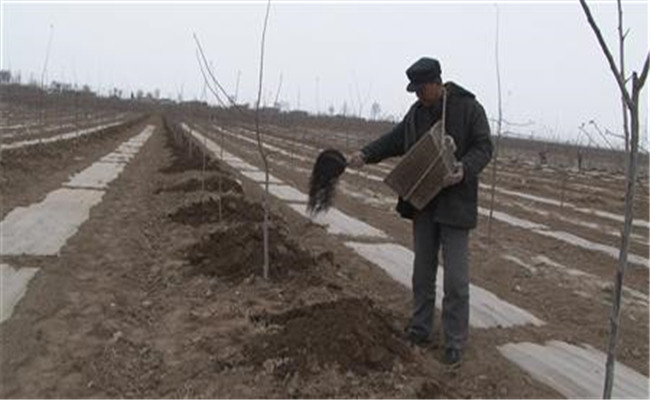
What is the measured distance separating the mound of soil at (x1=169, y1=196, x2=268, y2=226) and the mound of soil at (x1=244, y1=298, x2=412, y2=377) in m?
4.30

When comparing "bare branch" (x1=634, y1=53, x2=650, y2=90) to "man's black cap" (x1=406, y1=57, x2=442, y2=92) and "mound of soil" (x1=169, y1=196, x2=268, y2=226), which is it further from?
"mound of soil" (x1=169, y1=196, x2=268, y2=226)

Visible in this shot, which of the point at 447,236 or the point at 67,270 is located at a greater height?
the point at 447,236

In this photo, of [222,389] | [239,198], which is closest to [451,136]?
[222,389]

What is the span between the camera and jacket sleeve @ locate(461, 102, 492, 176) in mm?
4586

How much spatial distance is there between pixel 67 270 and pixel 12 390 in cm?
260

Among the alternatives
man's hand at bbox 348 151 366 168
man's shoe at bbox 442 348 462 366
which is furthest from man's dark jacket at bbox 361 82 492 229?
man's shoe at bbox 442 348 462 366

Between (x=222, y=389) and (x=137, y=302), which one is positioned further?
(x=137, y=302)

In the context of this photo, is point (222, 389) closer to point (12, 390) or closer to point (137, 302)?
point (12, 390)

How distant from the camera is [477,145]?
4668 mm

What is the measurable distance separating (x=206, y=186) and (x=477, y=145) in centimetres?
806

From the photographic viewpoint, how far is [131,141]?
91.0ft

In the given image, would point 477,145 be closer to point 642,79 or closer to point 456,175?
point 456,175

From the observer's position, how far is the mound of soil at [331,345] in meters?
4.20

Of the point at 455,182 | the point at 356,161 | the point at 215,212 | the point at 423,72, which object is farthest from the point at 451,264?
the point at 215,212
